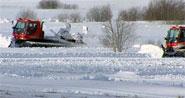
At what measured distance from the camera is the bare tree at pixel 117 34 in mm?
36197

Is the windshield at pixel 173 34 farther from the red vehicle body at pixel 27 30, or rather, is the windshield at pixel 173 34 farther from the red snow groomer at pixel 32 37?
the red vehicle body at pixel 27 30

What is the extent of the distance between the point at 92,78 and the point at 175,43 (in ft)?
51.3

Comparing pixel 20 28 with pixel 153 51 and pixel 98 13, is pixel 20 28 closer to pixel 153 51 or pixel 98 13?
pixel 153 51

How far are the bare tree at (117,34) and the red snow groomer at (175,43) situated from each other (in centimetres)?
347

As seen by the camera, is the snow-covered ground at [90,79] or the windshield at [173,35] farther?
the windshield at [173,35]

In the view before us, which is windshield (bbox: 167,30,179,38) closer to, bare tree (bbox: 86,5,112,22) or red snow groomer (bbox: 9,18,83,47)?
red snow groomer (bbox: 9,18,83,47)

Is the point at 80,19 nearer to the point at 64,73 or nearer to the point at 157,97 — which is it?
the point at 64,73

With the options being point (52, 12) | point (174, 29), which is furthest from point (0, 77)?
point (52, 12)

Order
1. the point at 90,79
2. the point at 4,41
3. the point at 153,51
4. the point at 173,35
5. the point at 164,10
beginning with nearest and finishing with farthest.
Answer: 1. the point at 90,79
2. the point at 173,35
3. the point at 153,51
4. the point at 4,41
5. the point at 164,10

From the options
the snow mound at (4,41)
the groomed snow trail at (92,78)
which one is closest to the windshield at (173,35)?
the groomed snow trail at (92,78)

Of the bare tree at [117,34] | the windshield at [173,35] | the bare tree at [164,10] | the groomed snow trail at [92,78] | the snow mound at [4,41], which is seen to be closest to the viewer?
the groomed snow trail at [92,78]

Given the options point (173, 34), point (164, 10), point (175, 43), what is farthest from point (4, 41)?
point (164, 10)

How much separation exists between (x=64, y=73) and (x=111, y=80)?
2.42 meters

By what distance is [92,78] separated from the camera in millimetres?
17641
